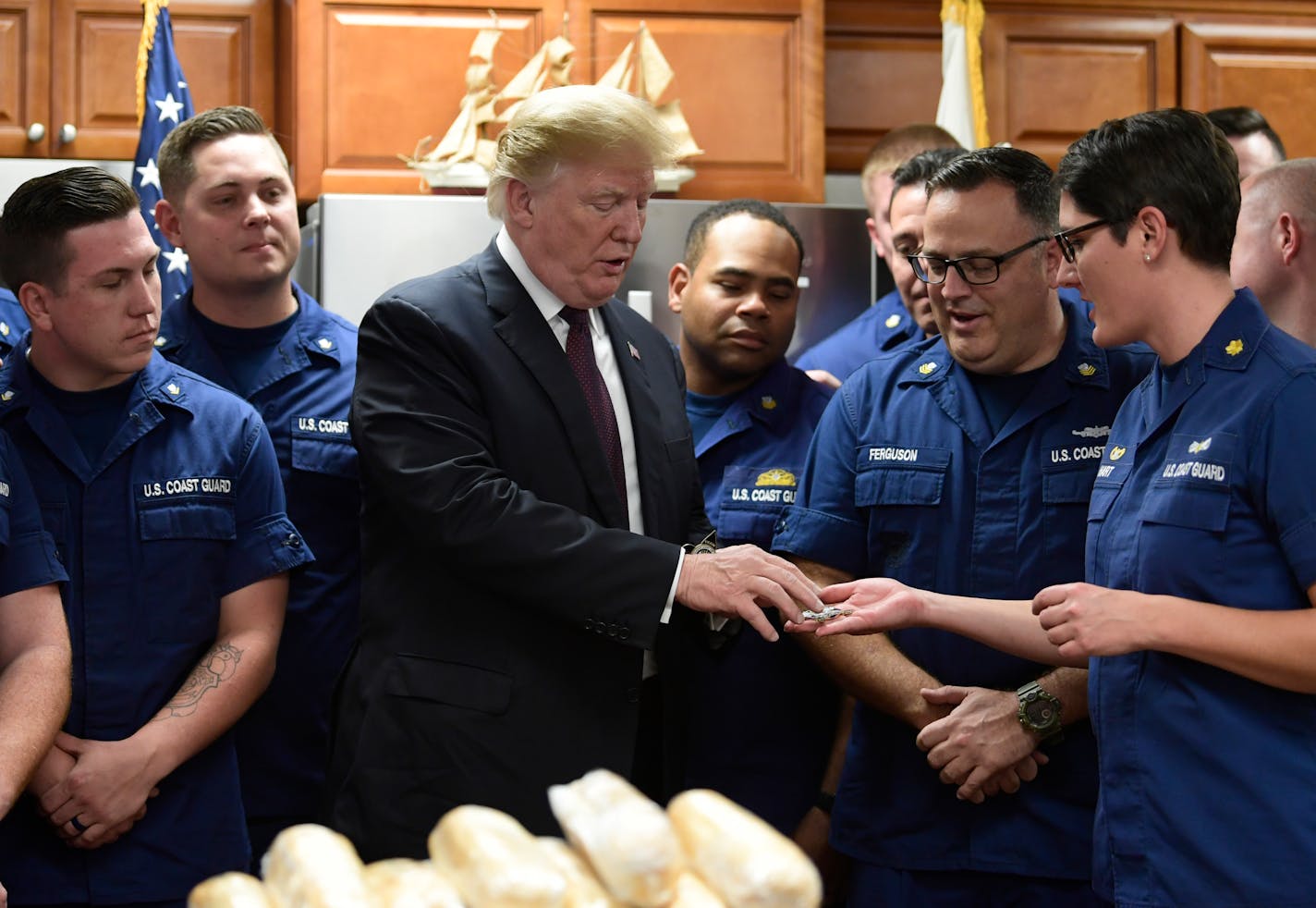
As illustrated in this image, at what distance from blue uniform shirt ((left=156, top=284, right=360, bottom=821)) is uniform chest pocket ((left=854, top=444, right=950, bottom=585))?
2.82 ft

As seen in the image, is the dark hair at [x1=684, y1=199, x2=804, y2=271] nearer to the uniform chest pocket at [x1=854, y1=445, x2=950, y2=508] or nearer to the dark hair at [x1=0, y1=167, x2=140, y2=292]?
the uniform chest pocket at [x1=854, y1=445, x2=950, y2=508]

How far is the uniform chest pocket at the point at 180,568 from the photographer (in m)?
2.12

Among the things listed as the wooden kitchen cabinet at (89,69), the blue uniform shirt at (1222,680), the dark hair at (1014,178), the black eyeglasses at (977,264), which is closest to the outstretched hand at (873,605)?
the blue uniform shirt at (1222,680)

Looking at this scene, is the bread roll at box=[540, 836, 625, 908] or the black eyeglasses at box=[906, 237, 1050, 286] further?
the black eyeglasses at box=[906, 237, 1050, 286]

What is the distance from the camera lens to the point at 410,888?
3.40 feet

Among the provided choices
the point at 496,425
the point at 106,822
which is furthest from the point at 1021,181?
the point at 106,822

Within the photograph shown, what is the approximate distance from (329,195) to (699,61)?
1107 millimetres

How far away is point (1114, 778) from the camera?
1.78 meters

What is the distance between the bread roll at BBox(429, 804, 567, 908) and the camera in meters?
0.99

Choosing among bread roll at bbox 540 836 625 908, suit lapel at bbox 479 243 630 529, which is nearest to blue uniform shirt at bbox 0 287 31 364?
suit lapel at bbox 479 243 630 529

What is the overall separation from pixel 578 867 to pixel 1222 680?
96 centimetres

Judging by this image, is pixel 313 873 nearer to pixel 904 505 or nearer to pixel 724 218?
pixel 904 505

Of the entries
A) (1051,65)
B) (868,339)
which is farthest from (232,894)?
(1051,65)

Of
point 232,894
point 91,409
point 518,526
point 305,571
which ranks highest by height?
point 91,409
